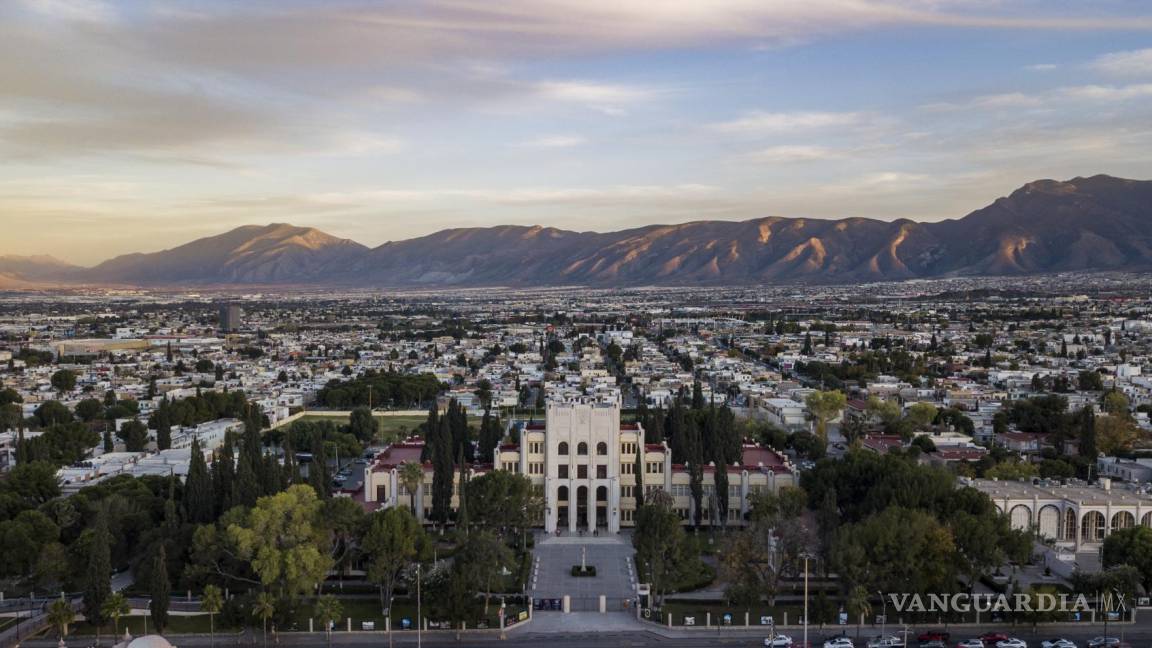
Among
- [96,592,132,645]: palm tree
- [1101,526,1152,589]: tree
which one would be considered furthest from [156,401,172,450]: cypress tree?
[1101,526,1152,589]: tree

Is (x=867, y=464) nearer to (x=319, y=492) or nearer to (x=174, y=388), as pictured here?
(x=319, y=492)

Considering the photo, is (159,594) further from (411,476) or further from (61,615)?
(411,476)

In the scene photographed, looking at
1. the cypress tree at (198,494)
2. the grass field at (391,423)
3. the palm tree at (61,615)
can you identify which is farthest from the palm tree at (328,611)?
the grass field at (391,423)

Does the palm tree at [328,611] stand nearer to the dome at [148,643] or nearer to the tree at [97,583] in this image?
the dome at [148,643]

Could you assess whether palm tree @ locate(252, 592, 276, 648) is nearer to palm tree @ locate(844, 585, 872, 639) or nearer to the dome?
the dome

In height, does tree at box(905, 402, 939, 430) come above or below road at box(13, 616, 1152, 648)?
above

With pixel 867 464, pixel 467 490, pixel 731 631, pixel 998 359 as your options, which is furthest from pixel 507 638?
pixel 998 359

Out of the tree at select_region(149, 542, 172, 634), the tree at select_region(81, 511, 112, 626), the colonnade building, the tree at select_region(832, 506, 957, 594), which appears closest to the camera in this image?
the tree at select_region(149, 542, 172, 634)
